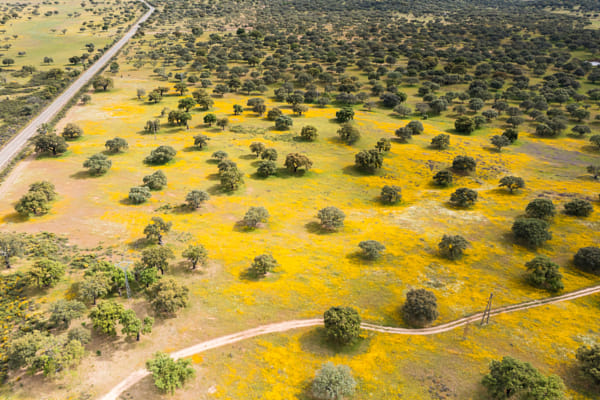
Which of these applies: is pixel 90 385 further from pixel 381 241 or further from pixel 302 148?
pixel 302 148

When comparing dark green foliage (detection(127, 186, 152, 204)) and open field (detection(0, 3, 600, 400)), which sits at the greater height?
dark green foliage (detection(127, 186, 152, 204))

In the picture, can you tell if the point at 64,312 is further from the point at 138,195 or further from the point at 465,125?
the point at 465,125

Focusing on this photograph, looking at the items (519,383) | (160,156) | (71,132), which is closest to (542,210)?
(519,383)

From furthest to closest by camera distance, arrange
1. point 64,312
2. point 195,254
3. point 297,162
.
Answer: point 297,162, point 195,254, point 64,312

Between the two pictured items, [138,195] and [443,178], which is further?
[443,178]

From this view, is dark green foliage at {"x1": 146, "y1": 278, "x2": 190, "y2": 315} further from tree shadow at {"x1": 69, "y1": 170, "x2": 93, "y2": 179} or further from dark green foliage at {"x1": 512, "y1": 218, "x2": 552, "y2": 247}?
dark green foliage at {"x1": 512, "y1": 218, "x2": 552, "y2": 247}

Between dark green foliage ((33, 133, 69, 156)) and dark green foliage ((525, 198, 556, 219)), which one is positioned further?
dark green foliage ((33, 133, 69, 156))

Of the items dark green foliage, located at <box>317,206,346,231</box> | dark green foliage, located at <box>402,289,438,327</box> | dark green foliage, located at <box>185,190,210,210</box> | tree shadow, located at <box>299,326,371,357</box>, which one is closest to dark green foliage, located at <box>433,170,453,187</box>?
dark green foliage, located at <box>317,206,346,231</box>
